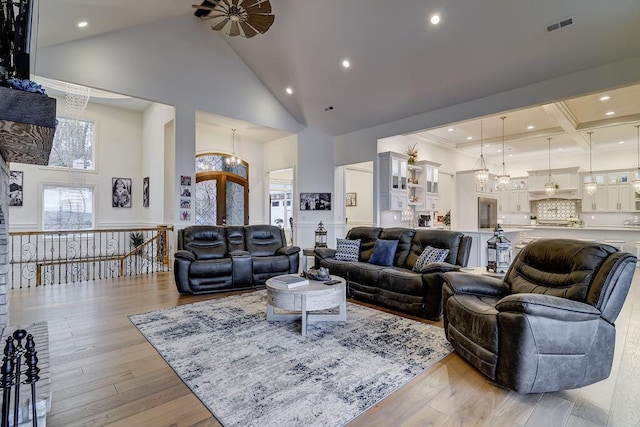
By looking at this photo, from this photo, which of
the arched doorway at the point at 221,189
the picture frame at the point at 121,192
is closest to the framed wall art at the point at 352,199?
the arched doorway at the point at 221,189

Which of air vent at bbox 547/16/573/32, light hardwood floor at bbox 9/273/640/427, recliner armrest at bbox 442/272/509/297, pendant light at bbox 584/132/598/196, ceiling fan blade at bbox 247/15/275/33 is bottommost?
light hardwood floor at bbox 9/273/640/427

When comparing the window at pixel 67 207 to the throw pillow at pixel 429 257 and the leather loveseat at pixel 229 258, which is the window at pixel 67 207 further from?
the throw pillow at pixel 429 257

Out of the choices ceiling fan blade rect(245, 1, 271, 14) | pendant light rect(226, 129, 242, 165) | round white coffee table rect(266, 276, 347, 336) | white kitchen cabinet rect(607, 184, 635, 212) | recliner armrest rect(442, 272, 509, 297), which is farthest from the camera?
white kitchen cabinet rect(607, 184, 635, 212)

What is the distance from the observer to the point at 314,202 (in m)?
7.93

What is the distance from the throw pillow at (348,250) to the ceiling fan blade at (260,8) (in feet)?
12.2

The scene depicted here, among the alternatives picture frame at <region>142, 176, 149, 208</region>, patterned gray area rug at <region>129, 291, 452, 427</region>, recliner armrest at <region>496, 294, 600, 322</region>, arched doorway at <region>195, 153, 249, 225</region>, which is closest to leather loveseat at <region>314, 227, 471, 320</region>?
patterned gray area rug at <region>129, 291, 452, 427</region>

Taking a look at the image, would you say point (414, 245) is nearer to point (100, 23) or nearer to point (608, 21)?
point (608, 21)

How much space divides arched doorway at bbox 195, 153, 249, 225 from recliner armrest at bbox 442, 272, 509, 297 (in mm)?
6930

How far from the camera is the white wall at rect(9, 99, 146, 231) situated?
318 inches

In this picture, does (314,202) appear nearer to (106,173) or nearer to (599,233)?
(106,173)

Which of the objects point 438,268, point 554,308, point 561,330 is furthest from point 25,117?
point 438,268

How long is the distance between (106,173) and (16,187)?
76.5 inches

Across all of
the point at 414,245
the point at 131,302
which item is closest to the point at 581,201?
the point at 414,245

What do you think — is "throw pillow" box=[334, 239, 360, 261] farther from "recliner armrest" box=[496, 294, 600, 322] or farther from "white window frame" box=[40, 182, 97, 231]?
"white window frame" box=[40, 182, 97, 231]
